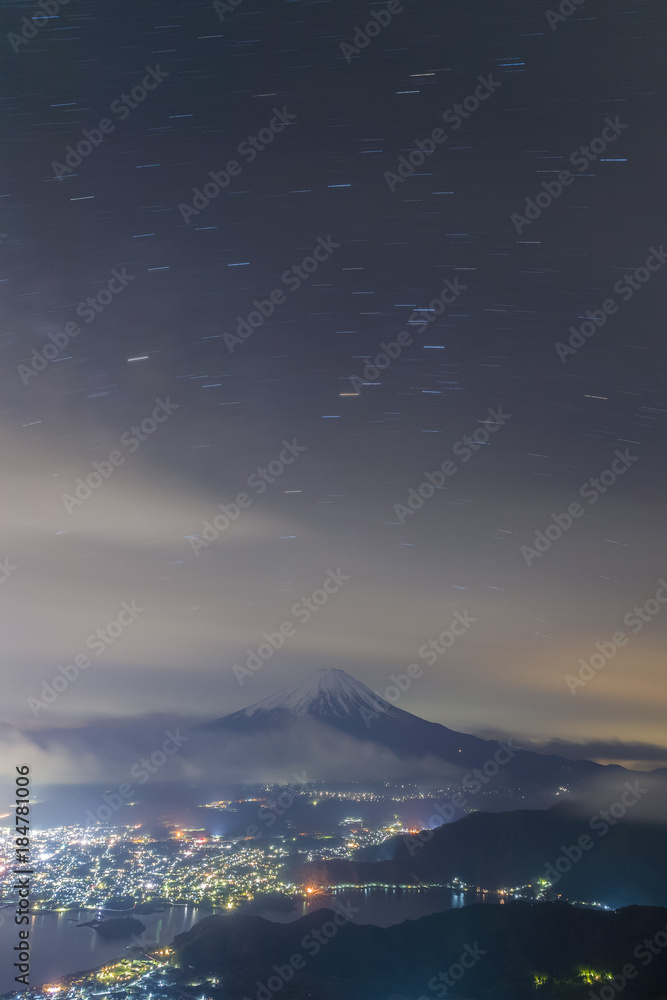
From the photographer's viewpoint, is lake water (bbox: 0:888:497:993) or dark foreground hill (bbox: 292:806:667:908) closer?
lake water (bbox: 0:888:497:993)

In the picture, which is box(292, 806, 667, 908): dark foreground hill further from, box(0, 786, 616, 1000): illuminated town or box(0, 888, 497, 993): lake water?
box(0, 888, 497, 993): lake water

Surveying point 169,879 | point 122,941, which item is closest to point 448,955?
point 122,941

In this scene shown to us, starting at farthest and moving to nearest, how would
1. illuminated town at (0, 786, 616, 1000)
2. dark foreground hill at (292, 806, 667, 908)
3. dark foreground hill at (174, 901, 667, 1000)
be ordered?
dark foreground hill at (292, 806, 667, 908)
dark foreground hill at (174, 901, 667, 1000)
illuminated town at (0, 786, 616, 1000)

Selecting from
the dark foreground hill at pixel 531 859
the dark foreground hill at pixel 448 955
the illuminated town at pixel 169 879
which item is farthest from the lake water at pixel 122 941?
the dark foreground hill at pixel 448 955

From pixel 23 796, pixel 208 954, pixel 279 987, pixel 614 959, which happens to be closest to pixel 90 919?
pixel 208 954

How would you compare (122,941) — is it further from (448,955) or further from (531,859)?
(531,859)

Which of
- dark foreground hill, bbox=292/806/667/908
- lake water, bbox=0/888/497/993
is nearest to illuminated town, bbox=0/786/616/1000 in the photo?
lake water, bbox=0/888/497/993

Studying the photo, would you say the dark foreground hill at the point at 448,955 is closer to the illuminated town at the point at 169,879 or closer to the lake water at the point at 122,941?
the illuminated town at the point at 169,879
